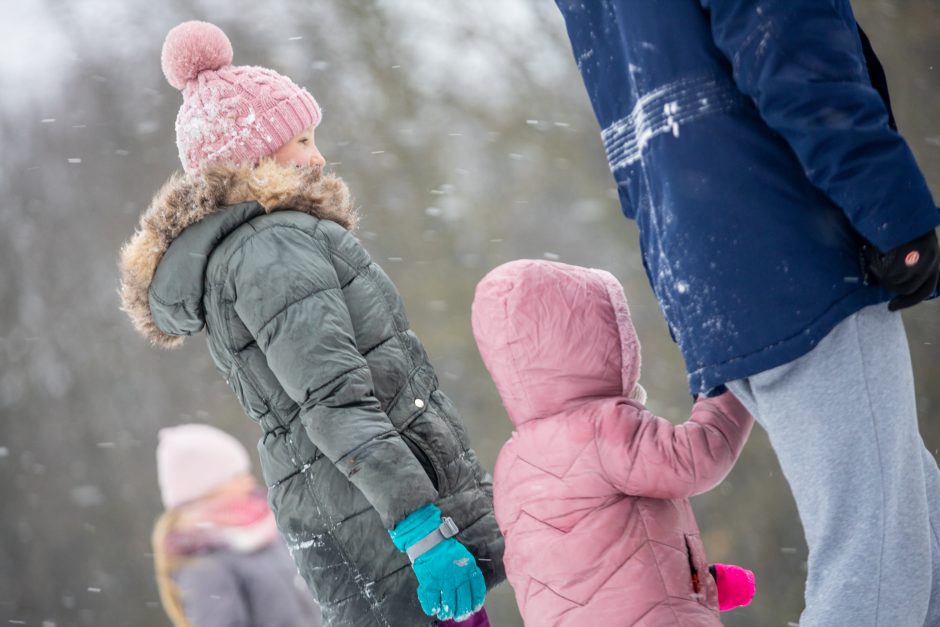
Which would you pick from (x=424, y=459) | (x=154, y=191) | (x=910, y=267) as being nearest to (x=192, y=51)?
(x=424, y=459)

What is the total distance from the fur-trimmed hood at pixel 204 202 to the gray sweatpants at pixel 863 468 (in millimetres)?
1003

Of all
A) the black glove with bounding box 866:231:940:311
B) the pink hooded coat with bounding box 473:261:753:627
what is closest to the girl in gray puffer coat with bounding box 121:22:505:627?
the pink hooded coat with bounding box 473:261:753:627

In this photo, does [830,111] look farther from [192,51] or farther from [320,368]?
[192,51]

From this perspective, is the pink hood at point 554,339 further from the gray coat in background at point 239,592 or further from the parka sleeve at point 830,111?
the gray coat in background at point 239,592

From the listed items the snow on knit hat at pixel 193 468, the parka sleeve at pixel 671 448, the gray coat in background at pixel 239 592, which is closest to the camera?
the parka sleeve at pixel 671 448

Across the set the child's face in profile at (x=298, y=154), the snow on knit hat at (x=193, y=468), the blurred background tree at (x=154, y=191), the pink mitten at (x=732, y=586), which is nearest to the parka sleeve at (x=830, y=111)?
the pink mitten at (x=732, y=586)

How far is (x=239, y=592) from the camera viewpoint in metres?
2.27

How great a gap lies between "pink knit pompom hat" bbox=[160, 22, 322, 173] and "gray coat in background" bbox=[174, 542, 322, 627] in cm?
93

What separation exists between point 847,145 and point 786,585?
5183 millimetres

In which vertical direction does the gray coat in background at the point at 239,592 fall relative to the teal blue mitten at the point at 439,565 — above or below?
below

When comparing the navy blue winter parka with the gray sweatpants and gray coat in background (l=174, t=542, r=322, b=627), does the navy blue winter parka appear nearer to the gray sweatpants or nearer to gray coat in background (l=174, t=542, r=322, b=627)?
the gray sweatpants

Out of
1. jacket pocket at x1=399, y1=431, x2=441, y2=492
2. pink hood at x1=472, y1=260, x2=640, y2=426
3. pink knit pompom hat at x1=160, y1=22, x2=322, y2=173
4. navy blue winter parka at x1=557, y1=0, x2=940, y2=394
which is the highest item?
pink knit pompom hat at x1=160, y1=22, x2=322, y2=173

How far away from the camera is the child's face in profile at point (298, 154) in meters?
2.03

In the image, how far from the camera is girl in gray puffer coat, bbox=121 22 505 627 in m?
1.68
